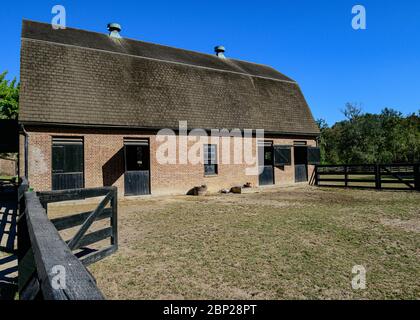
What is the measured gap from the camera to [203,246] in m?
5.66

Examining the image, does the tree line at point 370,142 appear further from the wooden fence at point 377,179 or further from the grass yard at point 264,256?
the grass yard at point 264,256

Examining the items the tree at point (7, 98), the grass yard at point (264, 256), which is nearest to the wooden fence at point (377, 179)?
the grass yard at point (264, 256)

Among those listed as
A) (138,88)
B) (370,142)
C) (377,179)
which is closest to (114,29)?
(138,88)

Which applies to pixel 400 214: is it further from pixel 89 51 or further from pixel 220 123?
pixel 89 51

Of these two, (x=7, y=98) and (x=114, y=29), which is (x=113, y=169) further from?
(x=7, y=98)

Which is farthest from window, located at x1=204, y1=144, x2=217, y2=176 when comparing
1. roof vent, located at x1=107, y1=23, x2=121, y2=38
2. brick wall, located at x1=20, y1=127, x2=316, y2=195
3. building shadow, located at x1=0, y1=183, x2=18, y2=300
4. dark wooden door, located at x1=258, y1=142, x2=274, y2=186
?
building shadow, located at x1=0, y1=183, x2=18, y2=300

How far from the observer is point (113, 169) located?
13094 millimetres

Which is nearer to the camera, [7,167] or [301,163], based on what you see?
[301,163]

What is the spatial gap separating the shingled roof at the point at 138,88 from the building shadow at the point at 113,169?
1.44 metres

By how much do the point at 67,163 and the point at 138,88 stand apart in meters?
5.16

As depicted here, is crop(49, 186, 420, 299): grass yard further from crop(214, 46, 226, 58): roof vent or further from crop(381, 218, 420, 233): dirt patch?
crop(214, 46, 226, 58): roof vent

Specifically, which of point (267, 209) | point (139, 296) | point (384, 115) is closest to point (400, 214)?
point (267, 209)

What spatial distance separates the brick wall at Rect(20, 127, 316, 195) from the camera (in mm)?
11703

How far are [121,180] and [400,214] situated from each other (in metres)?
10.7
